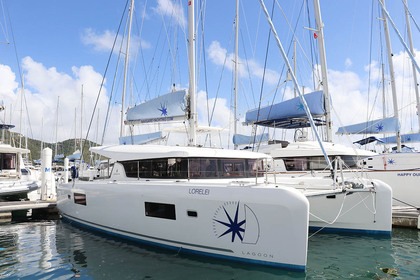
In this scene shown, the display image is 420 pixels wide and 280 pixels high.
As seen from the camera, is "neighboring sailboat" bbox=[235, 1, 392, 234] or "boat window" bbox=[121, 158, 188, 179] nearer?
"neighboring sailboat" bbox=[235, 1, 392, 234]

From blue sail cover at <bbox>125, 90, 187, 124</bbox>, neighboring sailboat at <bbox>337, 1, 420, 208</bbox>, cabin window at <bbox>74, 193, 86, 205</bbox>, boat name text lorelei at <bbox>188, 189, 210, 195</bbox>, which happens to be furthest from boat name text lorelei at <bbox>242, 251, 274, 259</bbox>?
cabin window at <bbox>74, 193, 86, 205</bbox>

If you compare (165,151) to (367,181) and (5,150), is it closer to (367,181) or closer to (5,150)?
(367,181)

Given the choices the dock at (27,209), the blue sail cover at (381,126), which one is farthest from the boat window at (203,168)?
the blue sail cover at (381,126)

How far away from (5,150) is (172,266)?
1388 centimetres

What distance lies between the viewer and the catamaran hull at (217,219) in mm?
5418

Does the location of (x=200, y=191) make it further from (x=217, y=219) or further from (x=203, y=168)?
(x=203, y=168)

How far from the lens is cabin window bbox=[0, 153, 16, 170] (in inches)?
637

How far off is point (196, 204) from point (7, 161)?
46.7ft

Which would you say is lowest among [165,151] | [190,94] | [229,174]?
[229,174]

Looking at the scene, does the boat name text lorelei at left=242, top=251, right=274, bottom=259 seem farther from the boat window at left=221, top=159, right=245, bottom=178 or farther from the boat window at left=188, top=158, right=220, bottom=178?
the boat window at left=221, top=159, right=245, bottom=178

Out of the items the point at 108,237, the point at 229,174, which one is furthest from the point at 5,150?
the point at 229,174

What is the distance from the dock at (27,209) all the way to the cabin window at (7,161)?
441 centimetres

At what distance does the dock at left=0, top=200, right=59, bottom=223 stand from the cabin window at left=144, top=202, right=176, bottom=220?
7.40m

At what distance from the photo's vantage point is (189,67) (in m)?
9.86
